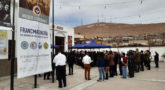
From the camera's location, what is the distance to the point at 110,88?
5.91 meters

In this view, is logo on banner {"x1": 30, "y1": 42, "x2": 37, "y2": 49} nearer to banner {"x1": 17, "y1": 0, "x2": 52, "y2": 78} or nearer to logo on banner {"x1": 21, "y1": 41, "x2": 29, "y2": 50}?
banner {"x1": 17, "y1": 0, "x2": 52, "y2": 78}

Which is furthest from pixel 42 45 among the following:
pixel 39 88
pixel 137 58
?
pixel 137 58

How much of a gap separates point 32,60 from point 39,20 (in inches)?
78.9

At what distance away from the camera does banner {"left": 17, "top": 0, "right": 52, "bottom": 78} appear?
5059 millimetres

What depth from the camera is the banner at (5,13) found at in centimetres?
429

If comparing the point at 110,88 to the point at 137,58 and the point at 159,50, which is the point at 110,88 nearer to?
the point at 137,58

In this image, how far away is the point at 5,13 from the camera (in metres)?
4.43

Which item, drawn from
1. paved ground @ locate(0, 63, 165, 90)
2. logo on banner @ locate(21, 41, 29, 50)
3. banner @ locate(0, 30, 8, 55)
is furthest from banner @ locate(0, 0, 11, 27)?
banner @ locate(0, 30, 8, 55)

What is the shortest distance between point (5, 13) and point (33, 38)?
1.59 m

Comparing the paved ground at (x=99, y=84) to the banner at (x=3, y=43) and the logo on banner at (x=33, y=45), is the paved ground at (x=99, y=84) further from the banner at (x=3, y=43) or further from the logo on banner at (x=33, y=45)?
the logo on banner at (x=33, y=45)

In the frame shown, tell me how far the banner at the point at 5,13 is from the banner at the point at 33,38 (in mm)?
516

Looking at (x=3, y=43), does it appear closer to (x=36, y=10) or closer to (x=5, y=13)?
(x=36, y=10)

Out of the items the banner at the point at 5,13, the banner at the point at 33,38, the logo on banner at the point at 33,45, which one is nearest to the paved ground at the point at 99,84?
the banner at the point at 33,38

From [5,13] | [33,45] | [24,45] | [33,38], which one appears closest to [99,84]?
[33,45]
